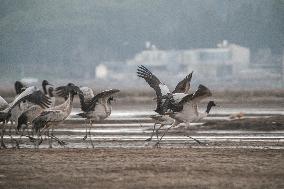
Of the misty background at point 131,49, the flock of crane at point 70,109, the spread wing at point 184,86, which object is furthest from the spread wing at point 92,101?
the misty background at point 131,49

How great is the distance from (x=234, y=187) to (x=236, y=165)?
280 cm

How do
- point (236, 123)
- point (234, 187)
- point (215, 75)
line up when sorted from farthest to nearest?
point (215, 75) < point (236, 123) < point (234, 187)

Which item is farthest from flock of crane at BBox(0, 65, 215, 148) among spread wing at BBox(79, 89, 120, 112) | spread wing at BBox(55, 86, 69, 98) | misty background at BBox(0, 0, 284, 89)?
misty background at BBox(0, 0, 284, 89)

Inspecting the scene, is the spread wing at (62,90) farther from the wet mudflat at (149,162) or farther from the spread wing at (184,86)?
the spread wing at (184,86)

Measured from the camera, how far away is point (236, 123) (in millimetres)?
32188

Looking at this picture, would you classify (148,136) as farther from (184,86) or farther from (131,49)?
(131,49)

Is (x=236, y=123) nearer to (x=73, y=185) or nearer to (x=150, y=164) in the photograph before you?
(x=150, y=164)

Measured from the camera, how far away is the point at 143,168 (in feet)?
57.6

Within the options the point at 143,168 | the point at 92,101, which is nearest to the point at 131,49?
the point at 92,101

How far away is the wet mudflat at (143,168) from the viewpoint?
15594 millimetres

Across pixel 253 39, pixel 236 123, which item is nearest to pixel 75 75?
pixel 253 39

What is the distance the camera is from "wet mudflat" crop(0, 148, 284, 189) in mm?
15594

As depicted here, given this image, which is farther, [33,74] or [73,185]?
[33,74]

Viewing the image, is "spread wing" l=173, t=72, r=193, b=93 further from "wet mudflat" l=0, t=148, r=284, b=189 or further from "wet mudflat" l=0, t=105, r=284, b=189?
"wet mudflat" l=0, t=148, r=284, b=189
